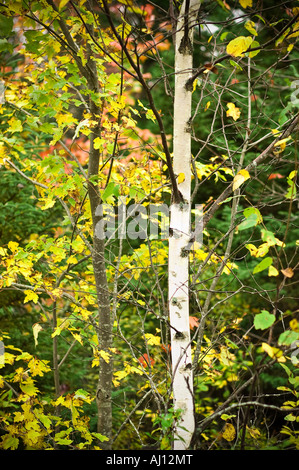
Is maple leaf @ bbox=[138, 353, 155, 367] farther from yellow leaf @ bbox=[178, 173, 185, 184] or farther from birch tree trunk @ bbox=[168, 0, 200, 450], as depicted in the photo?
yellow leaf @ bbox=[178, 173, 185, 184]

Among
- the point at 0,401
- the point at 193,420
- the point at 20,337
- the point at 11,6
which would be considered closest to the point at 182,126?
the point at 11,6

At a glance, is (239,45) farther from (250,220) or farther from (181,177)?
(250,220)

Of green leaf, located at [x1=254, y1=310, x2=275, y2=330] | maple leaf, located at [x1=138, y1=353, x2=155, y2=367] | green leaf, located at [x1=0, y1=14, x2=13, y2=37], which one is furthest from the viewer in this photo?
maple leaf, located at [x1=138, y1=353, x2=155, y2=367]

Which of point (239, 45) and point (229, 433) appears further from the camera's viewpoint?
point (229, 433)

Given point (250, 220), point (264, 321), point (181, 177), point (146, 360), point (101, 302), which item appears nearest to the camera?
point (264, 321)

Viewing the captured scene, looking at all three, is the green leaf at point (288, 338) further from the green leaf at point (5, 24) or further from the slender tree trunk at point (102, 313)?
the green leaf at point (5, 24)

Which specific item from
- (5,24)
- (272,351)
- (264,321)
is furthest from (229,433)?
(5,24)

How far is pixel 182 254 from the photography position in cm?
180

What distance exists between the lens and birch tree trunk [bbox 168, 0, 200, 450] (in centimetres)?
170

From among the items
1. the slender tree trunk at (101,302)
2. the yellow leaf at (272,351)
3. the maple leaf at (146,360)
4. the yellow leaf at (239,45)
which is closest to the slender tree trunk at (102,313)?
the slender tree trunk at (101,302)

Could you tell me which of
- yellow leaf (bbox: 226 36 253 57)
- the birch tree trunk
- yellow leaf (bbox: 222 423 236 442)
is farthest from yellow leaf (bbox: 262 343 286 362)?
yellow leaf (bbox: 226 36 253 57)

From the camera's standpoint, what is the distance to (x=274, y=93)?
177 inches
